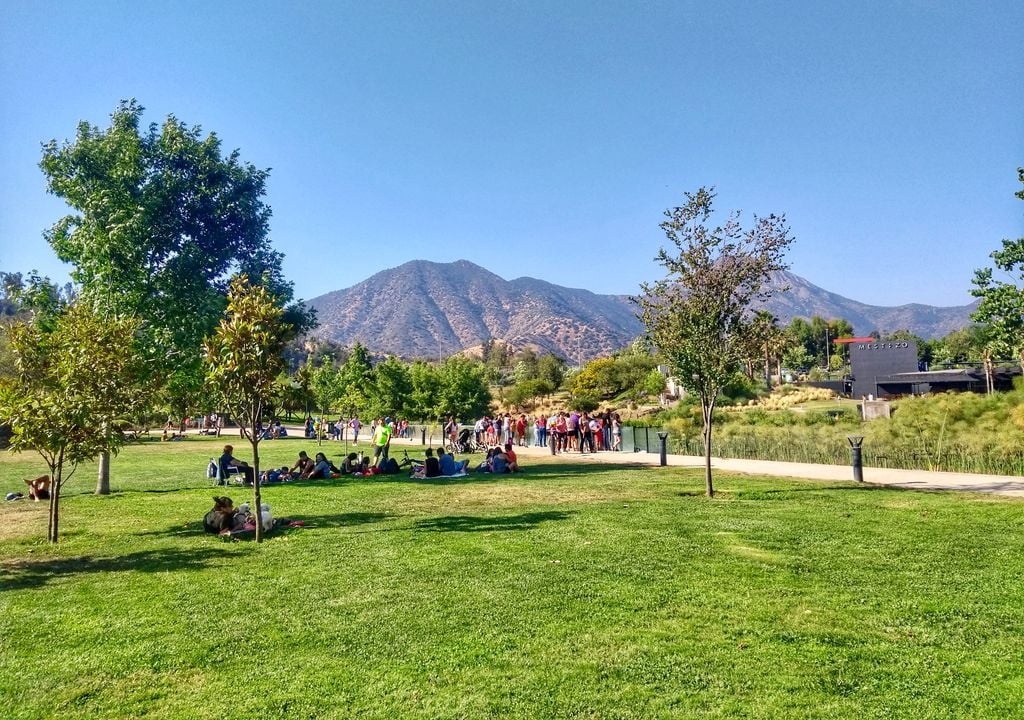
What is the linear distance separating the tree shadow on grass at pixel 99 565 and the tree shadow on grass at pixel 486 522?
3178 millimetres

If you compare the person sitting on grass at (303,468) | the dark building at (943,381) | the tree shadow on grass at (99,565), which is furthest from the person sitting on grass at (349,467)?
the dark building at (943,381)

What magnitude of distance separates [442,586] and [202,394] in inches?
538

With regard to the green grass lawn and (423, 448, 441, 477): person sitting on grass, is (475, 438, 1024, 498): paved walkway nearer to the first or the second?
the green grass lawn

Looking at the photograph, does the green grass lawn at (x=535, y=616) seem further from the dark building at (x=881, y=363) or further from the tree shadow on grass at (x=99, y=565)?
the dark building at (x=881, y=363)

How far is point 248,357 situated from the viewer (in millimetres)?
9828

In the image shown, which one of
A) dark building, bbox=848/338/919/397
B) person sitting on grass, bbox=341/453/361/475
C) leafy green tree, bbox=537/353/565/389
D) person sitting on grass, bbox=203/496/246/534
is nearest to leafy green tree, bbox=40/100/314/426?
person sitting on grass, bbox=341/453/361/475

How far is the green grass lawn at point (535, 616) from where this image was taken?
4.41m

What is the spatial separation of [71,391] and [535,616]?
8.44m

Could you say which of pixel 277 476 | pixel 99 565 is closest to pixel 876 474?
pixel 277 476

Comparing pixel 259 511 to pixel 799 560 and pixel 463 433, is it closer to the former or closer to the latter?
pixel 799 560

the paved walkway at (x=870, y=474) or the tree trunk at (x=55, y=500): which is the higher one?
the tree trunk at (x=55, y=500)

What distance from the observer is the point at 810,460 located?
64.3 feet

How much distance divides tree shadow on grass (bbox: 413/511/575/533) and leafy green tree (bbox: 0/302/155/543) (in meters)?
5.27

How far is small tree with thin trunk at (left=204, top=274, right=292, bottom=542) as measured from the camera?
9.78 m
